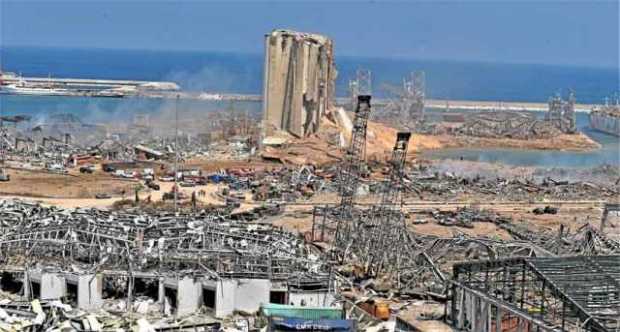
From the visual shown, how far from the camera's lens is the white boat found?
3735 inches

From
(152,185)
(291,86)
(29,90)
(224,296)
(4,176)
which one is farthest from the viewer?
(29,90)

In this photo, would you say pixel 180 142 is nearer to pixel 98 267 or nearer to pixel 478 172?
pixel 478 172

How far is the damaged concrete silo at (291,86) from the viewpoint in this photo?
183 ft

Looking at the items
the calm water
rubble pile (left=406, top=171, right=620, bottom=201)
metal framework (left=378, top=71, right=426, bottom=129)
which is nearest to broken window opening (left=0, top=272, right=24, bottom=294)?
rubble pile (left=406, top=171, right=620, bottom=201)

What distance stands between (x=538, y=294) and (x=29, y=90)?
3259 inches

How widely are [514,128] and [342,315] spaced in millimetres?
53668

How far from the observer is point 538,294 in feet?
64.7

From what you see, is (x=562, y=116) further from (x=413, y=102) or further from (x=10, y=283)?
(x=10, y=283)

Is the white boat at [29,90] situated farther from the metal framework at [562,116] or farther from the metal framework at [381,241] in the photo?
the metal framework at [381,241]

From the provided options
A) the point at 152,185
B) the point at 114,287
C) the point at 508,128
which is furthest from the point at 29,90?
the point at 114,287

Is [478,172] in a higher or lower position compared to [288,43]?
lower

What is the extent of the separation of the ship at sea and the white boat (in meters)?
45.9

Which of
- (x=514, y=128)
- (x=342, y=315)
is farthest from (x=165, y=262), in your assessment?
(x=514, y=128)

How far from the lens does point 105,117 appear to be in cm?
7600
